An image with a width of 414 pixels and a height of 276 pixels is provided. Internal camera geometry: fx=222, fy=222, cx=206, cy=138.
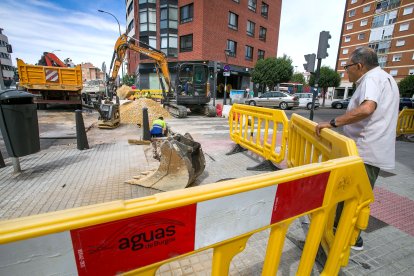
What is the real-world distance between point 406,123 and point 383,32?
46112 millimetres

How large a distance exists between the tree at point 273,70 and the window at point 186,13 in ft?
33.3

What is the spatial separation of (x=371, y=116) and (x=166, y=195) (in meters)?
2.23

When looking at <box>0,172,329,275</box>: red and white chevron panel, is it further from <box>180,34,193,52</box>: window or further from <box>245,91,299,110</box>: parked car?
<box>180,34,193,52</box>: window

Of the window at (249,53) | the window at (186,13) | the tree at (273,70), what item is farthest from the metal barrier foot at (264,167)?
the window at (249,53)

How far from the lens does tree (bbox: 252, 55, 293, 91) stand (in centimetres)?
2716

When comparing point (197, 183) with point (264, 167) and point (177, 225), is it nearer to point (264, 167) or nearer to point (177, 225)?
point (264, 167)

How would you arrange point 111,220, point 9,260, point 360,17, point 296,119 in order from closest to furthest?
point 9,260 < point 111,220 < point 296,119 < point 360,17

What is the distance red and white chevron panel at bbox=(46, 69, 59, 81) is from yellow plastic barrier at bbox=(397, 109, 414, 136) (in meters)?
16.2

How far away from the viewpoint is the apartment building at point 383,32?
37938 mm

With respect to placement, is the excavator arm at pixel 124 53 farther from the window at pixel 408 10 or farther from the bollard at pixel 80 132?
the window at pixel 408 10

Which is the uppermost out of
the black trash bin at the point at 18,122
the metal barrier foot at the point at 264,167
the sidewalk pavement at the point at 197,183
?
the black trash bin at the point at 18,122

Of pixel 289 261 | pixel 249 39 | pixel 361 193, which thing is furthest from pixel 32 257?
pixel 249 39

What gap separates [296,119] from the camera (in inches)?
132

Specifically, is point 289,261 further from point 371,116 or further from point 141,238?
point 141,238
